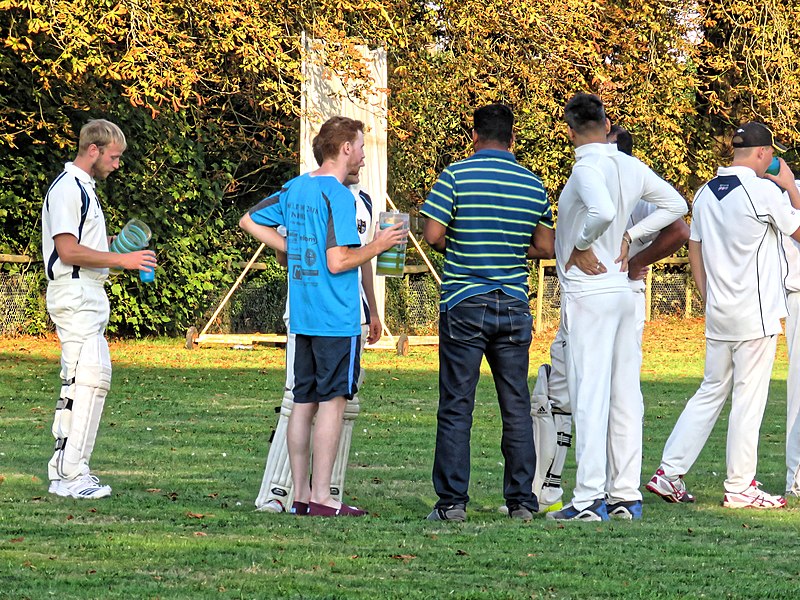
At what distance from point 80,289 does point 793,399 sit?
4.38 meters

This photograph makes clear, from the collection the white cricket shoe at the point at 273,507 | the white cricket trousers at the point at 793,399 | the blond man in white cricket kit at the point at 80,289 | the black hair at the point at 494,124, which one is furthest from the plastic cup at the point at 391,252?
the white cricket trousers at the point at 793,399

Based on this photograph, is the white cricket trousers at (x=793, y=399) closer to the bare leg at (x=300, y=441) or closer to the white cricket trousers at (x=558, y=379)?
the white cricket trousers at (x=558, y=379)

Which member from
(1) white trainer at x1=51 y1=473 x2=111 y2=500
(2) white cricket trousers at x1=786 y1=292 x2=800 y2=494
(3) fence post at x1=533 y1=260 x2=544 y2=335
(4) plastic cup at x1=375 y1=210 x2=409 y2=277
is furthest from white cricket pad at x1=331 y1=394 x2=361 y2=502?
(3) fence post at x1=533 y1=260 x2=544 y2=335

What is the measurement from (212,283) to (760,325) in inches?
565

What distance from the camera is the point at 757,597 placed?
209 inches

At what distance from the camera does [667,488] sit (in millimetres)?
8148

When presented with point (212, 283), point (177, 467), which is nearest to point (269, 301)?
point (212, 283)

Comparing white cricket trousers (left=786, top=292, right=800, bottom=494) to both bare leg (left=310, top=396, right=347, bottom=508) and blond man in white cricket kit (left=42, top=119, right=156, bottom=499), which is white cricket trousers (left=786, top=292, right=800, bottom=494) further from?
blond man in white cricket kit (left=42, top=119, right=156, bottom=499)

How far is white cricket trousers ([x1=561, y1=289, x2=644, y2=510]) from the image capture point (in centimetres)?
697

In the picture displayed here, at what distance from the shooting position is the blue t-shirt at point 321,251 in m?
6.98

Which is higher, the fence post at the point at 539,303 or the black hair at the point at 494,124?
the black hair at the point at 494,124

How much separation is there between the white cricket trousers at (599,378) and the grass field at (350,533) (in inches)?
12.9

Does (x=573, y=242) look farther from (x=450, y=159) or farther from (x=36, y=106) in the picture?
(x=450, y=159)

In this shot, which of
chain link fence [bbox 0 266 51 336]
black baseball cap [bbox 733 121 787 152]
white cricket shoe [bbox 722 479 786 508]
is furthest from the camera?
chain link fence [bbox 0 266 51 336]
